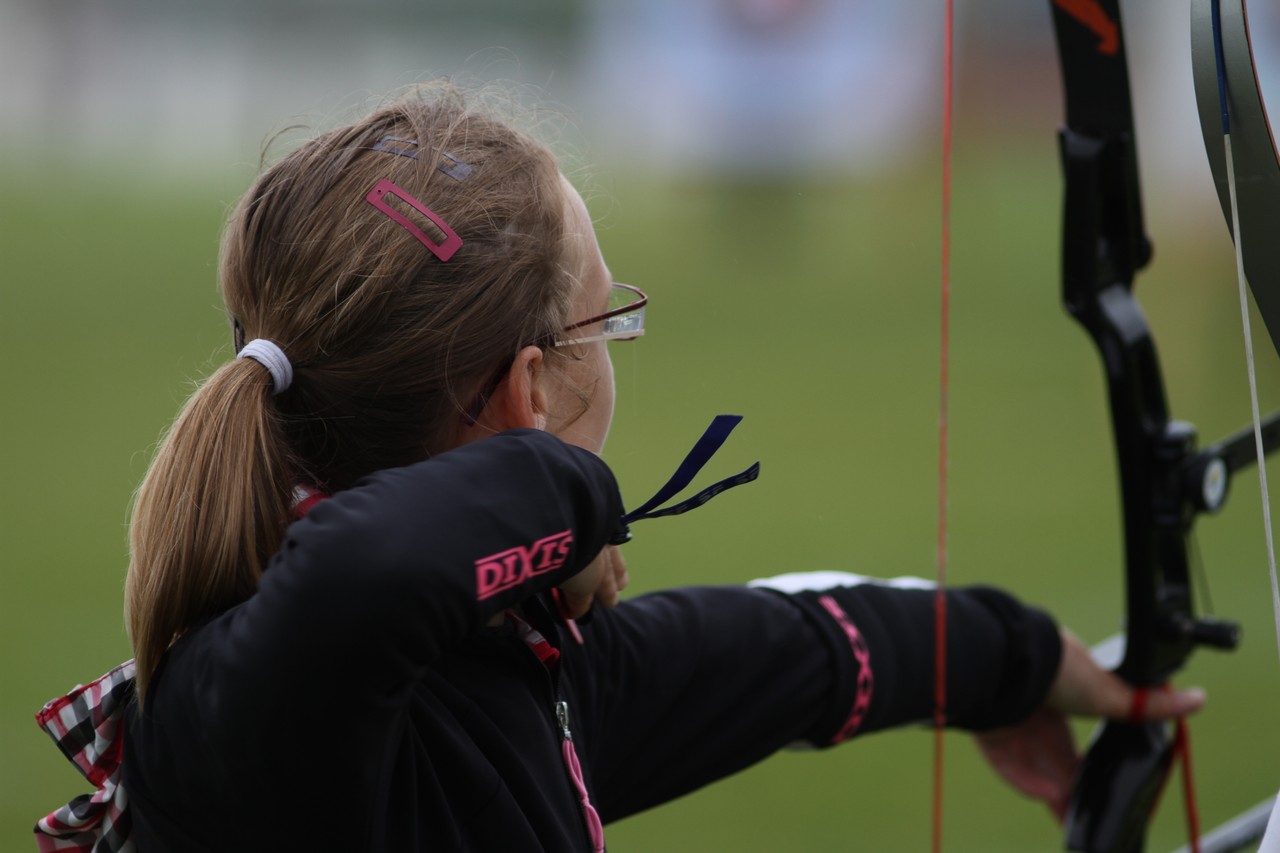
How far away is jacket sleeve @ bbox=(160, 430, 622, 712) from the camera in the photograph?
0.69 metres

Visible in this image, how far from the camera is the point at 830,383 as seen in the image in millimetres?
1461

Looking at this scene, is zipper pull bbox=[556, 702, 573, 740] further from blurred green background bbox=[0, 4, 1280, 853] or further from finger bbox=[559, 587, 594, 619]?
blurred green background bbox=[0, 4, 1280, 853]

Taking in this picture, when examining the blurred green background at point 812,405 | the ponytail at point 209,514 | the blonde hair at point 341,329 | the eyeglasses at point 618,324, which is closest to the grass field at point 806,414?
the blurred green background at point 812,405

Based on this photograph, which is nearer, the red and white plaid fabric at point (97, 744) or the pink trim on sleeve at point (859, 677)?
the red and white plaid fabric at point (97, 744)

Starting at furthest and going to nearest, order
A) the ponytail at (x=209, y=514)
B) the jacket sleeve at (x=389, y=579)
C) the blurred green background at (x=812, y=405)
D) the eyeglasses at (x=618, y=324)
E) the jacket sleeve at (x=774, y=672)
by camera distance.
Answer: the blurred green background at (x=812, y=405)
the jacket sleeve at (x=774, y=672)
the eyeglasses at (x=618, y=324)
the ponytail at (x=209, y=514)
the jacket sleeve at (x=389, y=579)

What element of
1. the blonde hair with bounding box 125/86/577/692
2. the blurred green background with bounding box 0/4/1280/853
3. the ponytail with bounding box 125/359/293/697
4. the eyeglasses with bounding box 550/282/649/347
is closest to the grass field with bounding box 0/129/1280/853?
the blurred green background with bounding box 0/4/1280/853

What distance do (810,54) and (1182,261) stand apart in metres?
6.93

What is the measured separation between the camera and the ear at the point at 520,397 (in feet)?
2.88

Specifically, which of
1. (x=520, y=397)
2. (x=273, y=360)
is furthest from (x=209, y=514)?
(x=520, y=397)

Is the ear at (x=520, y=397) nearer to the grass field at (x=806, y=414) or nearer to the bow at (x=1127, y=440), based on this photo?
the grass field at (x=806, y=414)

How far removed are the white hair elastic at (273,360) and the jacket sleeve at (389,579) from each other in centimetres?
13

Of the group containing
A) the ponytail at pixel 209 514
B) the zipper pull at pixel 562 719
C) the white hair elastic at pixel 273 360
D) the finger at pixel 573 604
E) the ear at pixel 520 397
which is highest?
the white hair elastic at pixel 273 360

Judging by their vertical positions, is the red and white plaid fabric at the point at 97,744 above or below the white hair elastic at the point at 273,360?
below

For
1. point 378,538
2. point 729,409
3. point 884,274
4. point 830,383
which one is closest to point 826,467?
point 884,274
